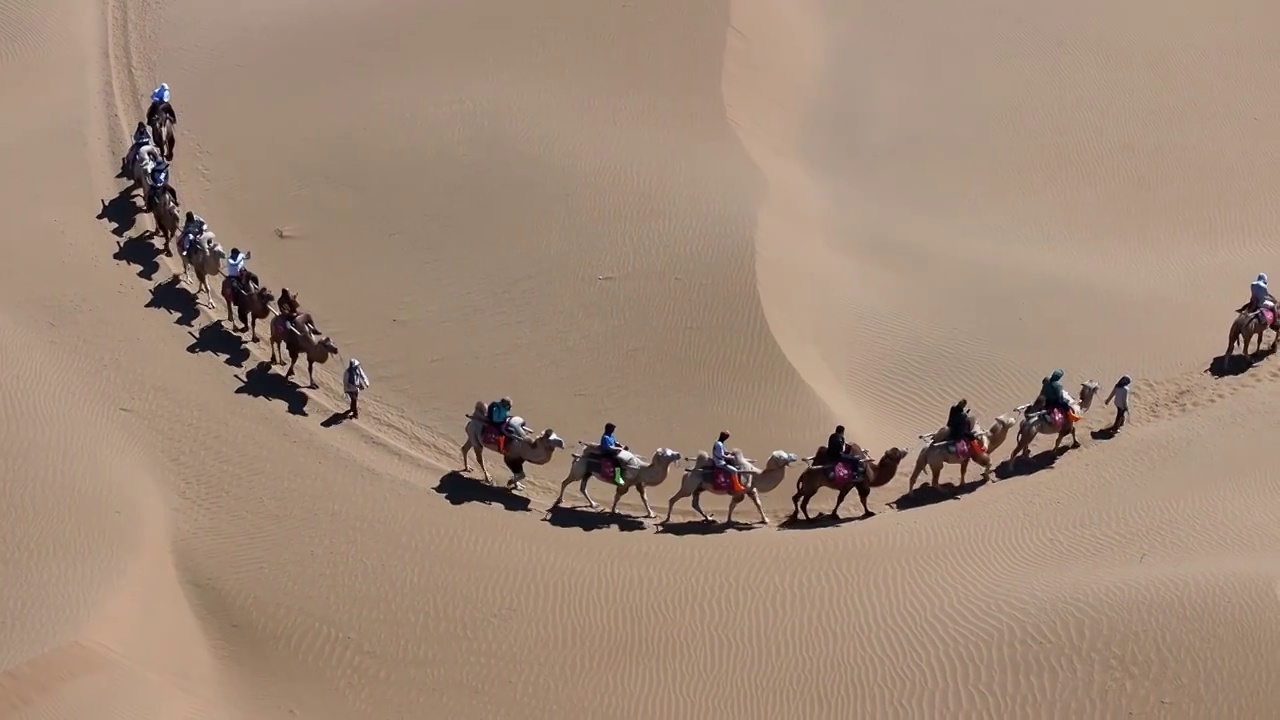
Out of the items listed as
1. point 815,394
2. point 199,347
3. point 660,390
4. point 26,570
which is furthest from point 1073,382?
point 26,570

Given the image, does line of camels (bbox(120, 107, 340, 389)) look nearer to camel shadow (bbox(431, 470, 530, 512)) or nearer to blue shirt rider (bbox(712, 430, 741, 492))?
camel shadow (bbox(431, 470, 530, 512))

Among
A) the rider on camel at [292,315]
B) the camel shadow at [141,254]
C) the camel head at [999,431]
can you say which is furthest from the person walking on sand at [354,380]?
the camel head at [999,431]

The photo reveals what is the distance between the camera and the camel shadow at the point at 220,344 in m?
22.4

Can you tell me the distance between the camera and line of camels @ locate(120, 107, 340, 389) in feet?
70.7

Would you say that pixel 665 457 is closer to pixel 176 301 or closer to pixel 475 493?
pixel 475 493

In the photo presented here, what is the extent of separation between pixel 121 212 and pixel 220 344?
14.2 ft

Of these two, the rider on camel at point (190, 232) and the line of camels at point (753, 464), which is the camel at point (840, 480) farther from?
the rider on camel at point (190, 232)

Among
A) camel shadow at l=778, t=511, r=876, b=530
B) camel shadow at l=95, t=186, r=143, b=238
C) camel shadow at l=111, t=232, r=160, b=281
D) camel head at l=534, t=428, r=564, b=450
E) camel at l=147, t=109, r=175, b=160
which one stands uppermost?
camel at l=147, t=109, r=175, b=160

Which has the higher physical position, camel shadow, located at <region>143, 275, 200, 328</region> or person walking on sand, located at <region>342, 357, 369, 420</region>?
camel shadow, located at <region>143, 275, 200, 328</region>

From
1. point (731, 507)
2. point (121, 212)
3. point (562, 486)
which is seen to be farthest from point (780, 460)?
point (121, 212)

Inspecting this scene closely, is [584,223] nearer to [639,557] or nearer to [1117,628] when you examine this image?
[639,557]

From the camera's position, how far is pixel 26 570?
56.5 feet

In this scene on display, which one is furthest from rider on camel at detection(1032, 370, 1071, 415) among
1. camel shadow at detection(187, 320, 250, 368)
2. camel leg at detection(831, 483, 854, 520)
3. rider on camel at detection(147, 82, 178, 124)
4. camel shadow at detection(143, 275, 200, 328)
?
A: rider on camel at detection(147, 82, 178, 124)

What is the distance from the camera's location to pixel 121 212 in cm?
2520
